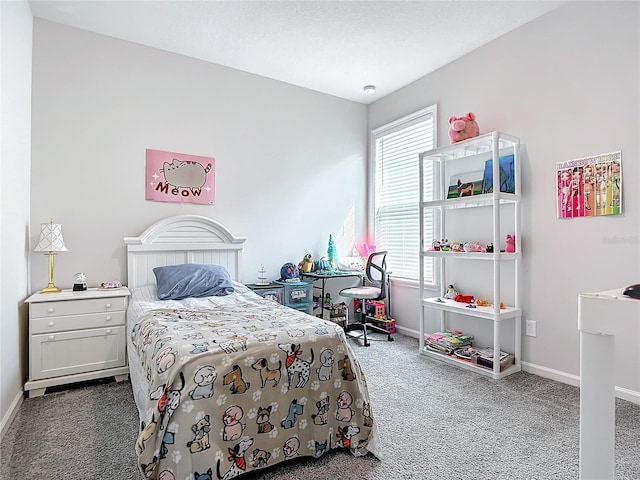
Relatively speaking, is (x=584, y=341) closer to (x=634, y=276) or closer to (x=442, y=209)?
(x=634, y=276)

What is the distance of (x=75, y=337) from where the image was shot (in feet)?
8.84

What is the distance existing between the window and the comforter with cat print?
2.32 m

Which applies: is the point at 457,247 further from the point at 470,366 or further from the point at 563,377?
the point at 563,377

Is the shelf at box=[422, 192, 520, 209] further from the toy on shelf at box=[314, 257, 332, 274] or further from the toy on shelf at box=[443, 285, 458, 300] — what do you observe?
the toy on shelf at box=[314, 257, 332, 274]

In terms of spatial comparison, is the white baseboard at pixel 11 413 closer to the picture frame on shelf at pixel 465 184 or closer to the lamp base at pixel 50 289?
the lamp base at pixel 50 289

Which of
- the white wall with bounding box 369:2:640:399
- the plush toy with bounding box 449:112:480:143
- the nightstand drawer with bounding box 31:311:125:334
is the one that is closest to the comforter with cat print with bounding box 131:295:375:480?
the nightstand drawer with bounding box 31:311:125:334

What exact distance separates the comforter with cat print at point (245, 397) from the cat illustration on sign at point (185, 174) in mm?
1760

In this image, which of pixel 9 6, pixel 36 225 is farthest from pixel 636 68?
pixel 36 225

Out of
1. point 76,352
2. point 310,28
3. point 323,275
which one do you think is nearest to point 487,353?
point 323,275

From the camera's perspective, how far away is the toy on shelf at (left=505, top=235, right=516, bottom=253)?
307 centimetres

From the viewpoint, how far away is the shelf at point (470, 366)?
9.52 ft

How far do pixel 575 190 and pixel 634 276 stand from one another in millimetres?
702

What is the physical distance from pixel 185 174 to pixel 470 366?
10.1ft

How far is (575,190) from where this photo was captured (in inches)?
108
